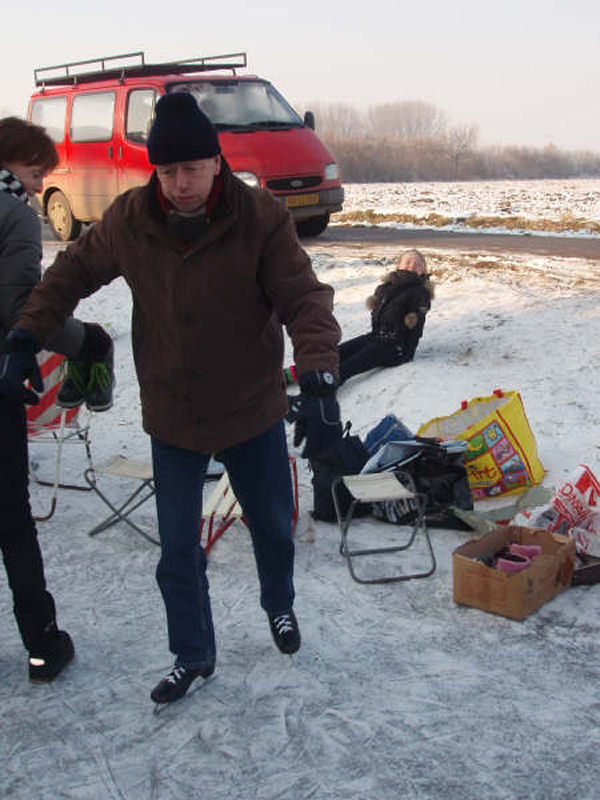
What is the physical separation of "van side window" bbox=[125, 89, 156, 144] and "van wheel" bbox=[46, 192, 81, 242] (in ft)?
6.37

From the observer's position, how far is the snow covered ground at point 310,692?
272 centimetres

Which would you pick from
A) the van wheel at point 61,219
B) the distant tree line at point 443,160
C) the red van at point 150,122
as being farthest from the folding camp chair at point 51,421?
the distant tree line at point 443,160

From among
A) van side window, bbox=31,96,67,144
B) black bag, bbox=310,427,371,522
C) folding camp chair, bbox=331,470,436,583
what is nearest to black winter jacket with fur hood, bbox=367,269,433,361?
black bag, bbox=310,427,371,522

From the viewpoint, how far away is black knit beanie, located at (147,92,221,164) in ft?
8.88

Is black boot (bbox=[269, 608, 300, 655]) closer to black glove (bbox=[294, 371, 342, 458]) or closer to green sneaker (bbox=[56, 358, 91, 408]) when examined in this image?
black glove (bbox=[294, 371, 342, 458])

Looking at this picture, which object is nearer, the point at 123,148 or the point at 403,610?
the point at 403,610

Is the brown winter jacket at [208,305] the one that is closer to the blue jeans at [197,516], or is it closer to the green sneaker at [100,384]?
the blue jeans at [197,516]

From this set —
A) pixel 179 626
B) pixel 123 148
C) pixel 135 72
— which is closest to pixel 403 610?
pixel 179 626

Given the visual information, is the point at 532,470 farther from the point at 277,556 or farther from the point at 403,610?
the point at 277,556

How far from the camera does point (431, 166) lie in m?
48.4

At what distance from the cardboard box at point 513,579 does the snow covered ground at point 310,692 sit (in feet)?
0.18

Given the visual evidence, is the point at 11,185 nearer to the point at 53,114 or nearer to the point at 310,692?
the point at 310,692

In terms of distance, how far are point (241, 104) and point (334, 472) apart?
7.53 metres

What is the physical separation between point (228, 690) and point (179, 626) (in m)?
0.34
